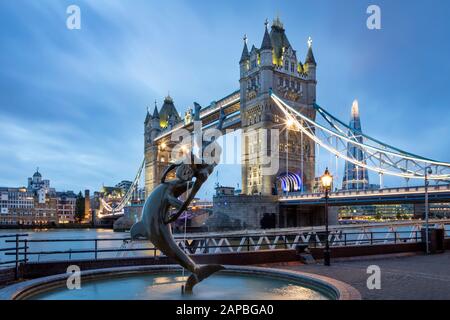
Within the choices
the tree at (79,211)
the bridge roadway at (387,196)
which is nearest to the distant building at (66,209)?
the tree at (79,211)

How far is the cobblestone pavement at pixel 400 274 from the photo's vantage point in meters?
9.61

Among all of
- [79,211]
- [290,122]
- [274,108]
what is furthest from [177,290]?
[79,211]

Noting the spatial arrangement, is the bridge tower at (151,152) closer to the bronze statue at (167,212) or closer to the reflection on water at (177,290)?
the reflection on water at (177,290)

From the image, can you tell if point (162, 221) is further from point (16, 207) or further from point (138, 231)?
point (16, 207)

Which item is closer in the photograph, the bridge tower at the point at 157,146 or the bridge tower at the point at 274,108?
the bridge tower at the point at 274,108

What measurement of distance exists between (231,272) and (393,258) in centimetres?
900

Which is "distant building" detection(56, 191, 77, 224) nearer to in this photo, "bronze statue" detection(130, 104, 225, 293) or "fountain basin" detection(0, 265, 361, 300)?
"fountain basin" detection(0, 265, 361, 300)

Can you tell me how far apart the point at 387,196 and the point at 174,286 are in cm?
4190

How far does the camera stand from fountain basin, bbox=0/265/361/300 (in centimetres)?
847

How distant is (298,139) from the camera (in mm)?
74250

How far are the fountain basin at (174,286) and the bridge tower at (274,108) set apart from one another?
55.8m

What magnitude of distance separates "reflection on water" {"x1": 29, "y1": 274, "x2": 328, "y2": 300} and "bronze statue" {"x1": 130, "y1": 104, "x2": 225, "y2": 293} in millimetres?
571
